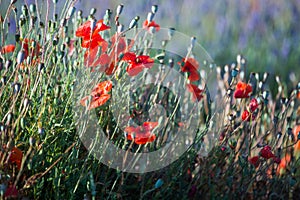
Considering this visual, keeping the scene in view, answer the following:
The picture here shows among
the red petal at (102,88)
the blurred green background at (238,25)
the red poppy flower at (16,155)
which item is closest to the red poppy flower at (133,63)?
the red petal at (102,88)

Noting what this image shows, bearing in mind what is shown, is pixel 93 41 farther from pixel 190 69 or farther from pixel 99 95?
pixel 190 69

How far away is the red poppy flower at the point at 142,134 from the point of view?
1.85 metres

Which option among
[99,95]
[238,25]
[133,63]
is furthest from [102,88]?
[238,25]

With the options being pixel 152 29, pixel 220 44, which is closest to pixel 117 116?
pixel 152 29

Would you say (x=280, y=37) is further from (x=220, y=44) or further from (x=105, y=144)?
(x=105, y=144)

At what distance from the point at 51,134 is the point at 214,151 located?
642 millimetres

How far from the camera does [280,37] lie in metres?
5.73

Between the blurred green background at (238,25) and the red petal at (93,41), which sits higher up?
the blurred green background at (238,25)

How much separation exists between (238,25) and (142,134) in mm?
4337

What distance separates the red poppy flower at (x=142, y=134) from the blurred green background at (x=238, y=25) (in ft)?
10.6

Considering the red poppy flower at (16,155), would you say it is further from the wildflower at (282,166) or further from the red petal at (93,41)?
the wildflower at (282,166)

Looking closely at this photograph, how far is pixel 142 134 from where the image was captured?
6.20ft

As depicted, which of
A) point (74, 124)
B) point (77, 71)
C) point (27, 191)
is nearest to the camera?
point (27, 191)

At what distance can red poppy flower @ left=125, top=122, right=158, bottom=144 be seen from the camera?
1.85 m
